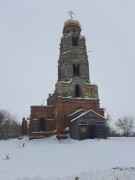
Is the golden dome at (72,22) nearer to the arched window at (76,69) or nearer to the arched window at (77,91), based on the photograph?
the arched window at (76,69)

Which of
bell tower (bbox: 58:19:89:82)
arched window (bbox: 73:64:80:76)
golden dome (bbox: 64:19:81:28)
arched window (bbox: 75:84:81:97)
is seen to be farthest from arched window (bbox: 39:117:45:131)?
golden dome (bbox: 64:19:81:28)

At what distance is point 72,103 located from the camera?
28891 millimetres

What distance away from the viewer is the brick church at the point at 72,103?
84.4 feet

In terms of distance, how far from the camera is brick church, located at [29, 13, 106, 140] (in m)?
25.7

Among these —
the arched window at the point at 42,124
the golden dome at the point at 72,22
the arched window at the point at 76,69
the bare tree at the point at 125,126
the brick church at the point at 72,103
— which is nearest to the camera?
the brick church at the point at 72,103

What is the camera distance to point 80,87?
3042 cm

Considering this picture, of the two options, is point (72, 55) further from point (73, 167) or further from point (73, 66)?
point (73, 167)

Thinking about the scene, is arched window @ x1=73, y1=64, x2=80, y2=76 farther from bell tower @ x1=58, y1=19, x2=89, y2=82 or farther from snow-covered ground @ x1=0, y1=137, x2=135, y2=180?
snow-covered ground @ x1=0, y1=137, x2=135, y2=180

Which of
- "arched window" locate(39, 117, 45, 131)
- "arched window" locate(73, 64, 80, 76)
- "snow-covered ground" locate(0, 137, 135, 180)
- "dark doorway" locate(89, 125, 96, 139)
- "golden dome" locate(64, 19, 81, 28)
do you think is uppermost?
"golden dome" locate(64, 19, 81, 28)

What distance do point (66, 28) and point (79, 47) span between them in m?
4.70

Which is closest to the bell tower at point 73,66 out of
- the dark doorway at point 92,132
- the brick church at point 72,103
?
the brick church at point 72,103

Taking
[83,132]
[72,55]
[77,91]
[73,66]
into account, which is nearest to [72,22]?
[72,55]

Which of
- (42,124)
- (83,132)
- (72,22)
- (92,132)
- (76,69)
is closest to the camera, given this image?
(83,132)

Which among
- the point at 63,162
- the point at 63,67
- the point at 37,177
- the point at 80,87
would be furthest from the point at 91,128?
the point at 37,177
